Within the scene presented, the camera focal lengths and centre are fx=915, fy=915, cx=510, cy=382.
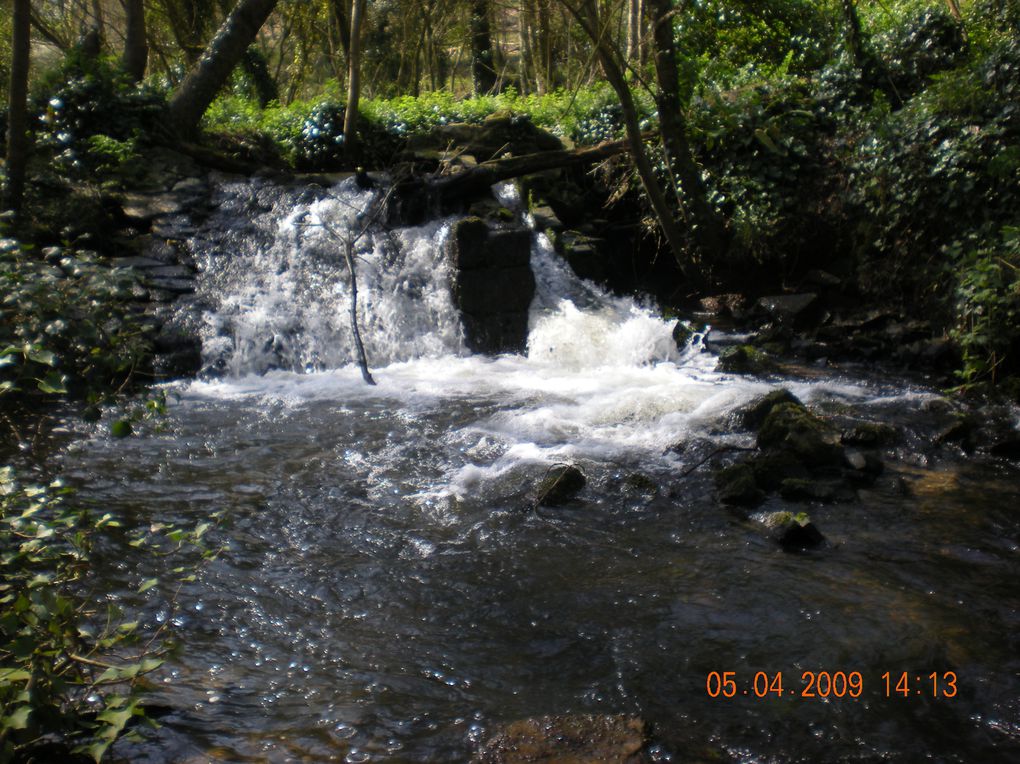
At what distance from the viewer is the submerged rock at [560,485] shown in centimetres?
634

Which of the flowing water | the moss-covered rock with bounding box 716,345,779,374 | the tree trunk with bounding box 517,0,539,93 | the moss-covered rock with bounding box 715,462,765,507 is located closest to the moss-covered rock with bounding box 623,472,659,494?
the flowing water

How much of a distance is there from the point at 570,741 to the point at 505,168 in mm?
9187

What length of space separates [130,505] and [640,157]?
7.10m

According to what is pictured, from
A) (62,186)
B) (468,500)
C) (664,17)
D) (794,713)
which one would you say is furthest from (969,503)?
(62,186)

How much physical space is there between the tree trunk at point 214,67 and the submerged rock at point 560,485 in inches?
399

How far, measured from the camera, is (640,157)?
10.8 meters

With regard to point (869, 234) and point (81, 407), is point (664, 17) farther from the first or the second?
point (81, 407)

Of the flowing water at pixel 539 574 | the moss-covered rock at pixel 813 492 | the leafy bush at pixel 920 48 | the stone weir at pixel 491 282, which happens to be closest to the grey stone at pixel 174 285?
the flowing water at pixel 539 574

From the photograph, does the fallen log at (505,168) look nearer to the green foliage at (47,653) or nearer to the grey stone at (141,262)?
the grey stone at (141,262)

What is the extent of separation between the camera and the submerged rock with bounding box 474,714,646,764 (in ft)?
12.0

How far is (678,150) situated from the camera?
1146 centimetres

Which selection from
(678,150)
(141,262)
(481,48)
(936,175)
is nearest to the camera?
(936,175)

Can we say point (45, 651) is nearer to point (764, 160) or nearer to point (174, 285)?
point (174, 285)

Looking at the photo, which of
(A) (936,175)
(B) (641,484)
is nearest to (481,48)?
(A) (936,175)
